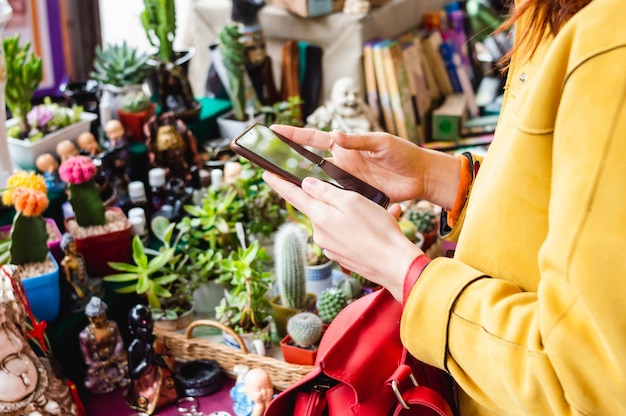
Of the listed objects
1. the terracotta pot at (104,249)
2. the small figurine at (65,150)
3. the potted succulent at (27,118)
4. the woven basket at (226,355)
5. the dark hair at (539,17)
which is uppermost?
the dark hair at (539,17)

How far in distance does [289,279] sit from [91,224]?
50 cm

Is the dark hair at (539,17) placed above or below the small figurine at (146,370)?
above

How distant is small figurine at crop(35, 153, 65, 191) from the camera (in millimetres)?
1812

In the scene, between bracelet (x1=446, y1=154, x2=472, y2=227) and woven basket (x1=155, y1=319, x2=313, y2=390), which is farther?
woven basket (x1=155, y1=319, x2=313, y2=390)

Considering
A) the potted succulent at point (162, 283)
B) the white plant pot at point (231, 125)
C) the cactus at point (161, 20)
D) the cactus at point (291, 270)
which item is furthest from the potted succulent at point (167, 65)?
the cactus at point (291, 270)

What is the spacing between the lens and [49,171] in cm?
183

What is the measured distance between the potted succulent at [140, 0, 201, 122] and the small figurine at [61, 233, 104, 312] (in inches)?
34.6

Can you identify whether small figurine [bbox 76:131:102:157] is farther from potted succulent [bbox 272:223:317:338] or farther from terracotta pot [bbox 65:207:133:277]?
potted succulent [bbox 272:223:317:338]

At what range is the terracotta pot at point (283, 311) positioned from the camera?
157cm

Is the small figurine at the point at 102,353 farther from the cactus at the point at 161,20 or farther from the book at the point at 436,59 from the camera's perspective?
the book at the point at 436,59

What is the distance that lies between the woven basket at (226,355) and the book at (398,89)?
1.34 meters

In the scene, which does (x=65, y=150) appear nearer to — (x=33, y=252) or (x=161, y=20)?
(x=33, y=252)

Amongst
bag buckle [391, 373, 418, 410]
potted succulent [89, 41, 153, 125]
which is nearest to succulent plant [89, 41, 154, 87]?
potted succulent [89, 41, 153, 125]

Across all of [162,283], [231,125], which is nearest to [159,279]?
[162,283]
